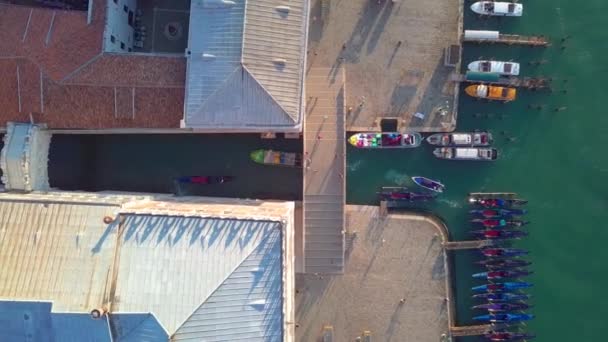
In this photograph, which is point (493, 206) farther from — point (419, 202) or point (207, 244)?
point (207, 244)

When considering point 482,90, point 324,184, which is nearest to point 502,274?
point 482,90

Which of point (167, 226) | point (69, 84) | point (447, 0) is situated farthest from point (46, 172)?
point (447, 0)

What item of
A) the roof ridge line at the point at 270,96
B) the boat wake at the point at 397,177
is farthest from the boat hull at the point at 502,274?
the roof ridge line at the point at 270,96

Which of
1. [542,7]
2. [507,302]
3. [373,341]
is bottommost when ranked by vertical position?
[373,341]

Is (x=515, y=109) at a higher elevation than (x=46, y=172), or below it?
higher

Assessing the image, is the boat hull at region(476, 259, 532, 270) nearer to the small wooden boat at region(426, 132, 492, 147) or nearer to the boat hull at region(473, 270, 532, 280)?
the boat hull at region(473, 270, 532, 280)

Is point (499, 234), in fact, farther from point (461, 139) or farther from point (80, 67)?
point (80, 67)
